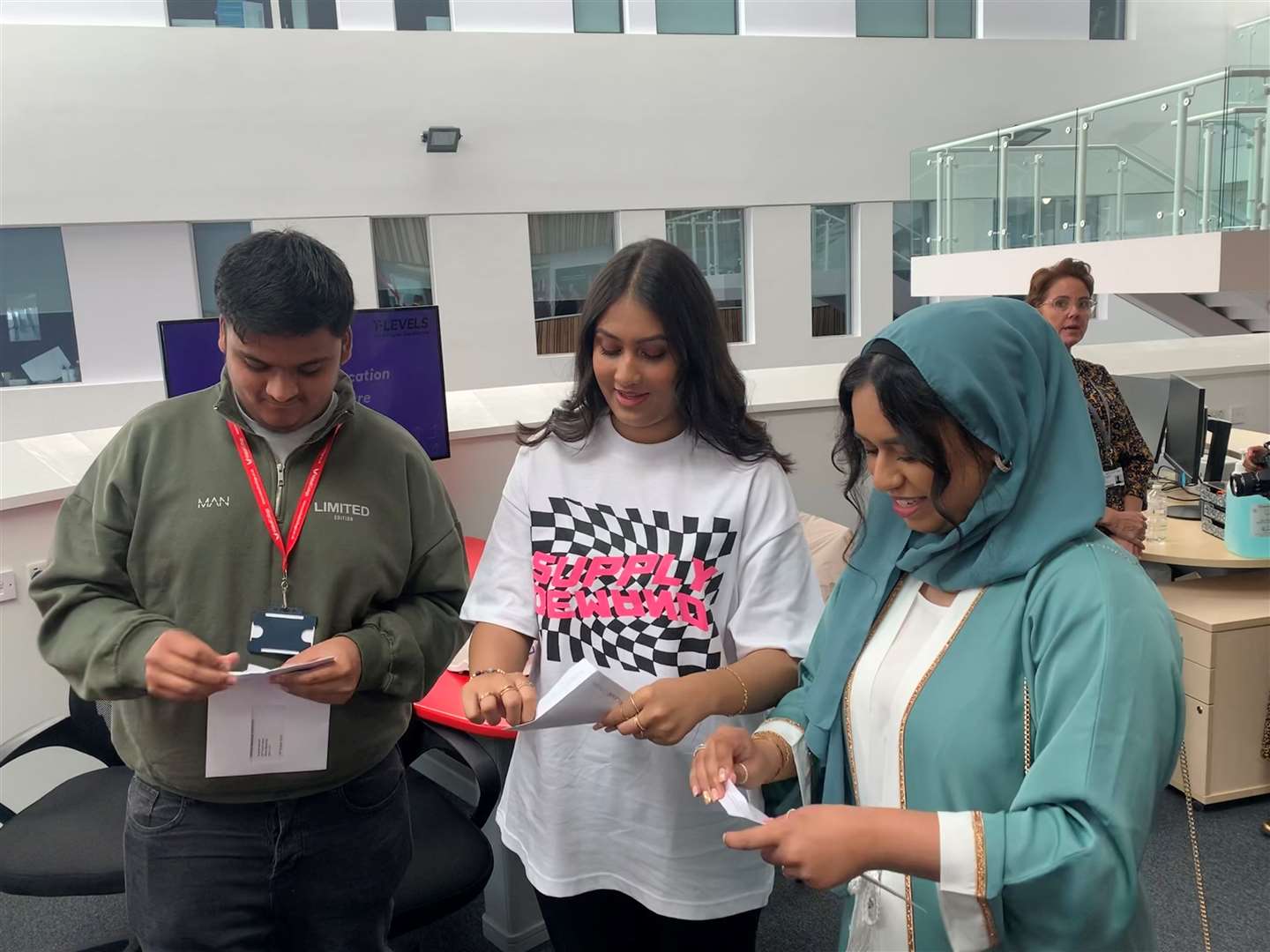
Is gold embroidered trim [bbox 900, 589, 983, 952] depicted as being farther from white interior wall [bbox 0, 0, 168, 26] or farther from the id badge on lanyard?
white interior wall [bbox 0, 0, 168, 26]

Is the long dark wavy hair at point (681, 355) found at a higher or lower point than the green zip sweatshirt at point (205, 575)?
higher

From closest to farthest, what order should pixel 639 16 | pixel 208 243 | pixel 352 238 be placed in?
pixel 208 243, pixel 352 238, pixel 639 16

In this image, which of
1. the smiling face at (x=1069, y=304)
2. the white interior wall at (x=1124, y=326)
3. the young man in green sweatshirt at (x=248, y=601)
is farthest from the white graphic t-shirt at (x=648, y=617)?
the white interior wall at (x=1124, y=326)

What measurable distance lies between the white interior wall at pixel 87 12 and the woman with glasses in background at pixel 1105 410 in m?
7.98

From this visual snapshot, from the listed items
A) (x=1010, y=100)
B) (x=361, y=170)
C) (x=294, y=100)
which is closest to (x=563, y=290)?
(x=361, y=170)

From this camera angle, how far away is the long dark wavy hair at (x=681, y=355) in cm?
139

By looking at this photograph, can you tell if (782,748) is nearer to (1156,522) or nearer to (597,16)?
A: (1156,522)

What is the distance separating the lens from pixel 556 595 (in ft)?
4.74

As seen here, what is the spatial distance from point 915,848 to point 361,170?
29.9 ft

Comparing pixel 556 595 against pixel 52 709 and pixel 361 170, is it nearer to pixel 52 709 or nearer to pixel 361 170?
pixel 52 709

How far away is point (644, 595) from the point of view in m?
1.40

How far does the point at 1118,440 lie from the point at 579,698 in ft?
10.1

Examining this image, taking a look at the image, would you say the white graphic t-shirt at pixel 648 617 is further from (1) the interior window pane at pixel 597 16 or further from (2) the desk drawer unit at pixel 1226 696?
(1) the interior window pane at pixel 597 16

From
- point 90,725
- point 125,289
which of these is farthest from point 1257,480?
point 125,289
